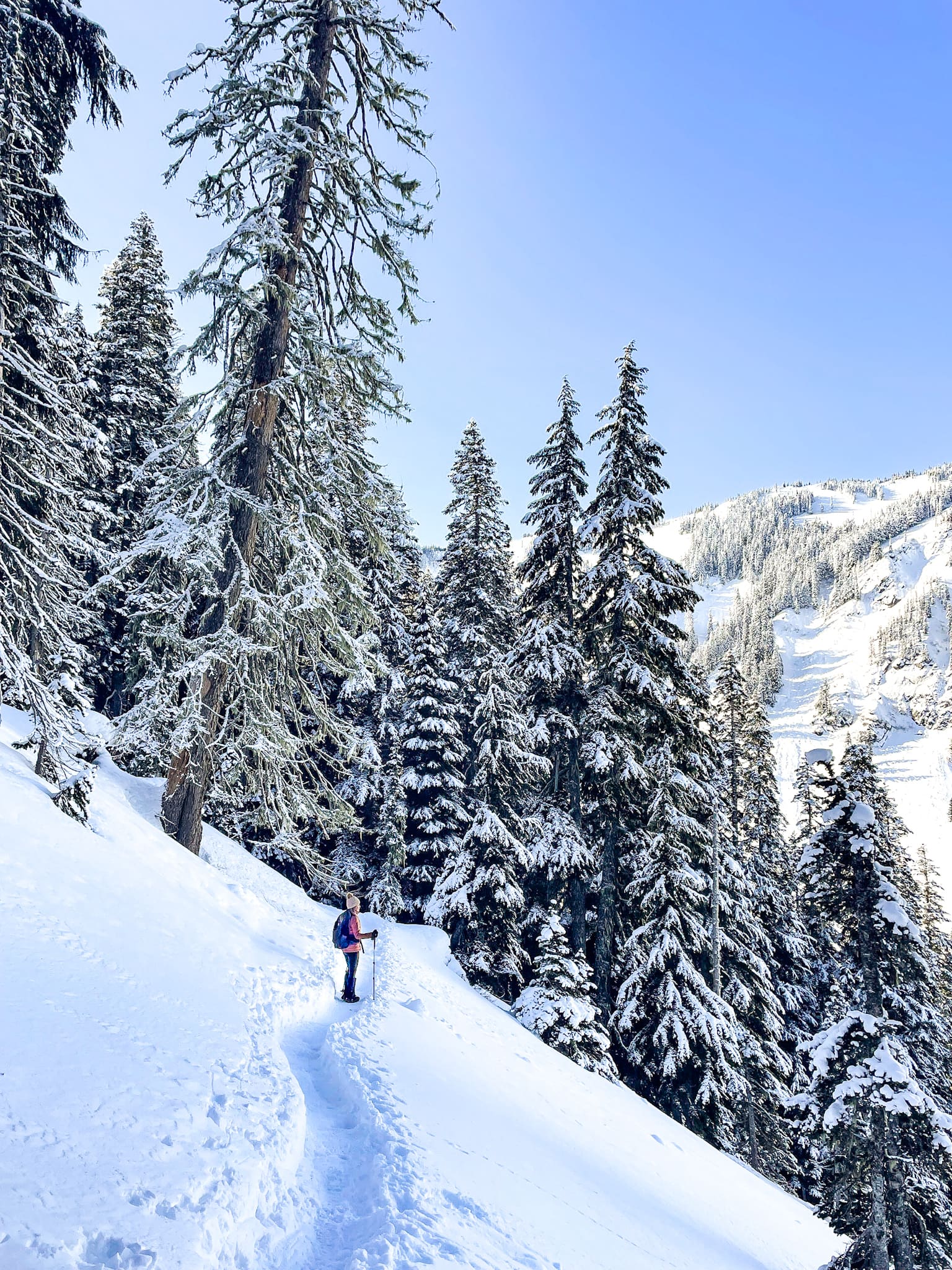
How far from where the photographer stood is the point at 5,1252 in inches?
112

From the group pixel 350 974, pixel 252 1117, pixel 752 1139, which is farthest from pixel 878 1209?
pixel 752 1139

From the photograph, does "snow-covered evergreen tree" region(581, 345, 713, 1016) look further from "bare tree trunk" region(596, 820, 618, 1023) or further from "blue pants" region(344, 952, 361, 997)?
"blue pants" region(344, 952, 361, 997)

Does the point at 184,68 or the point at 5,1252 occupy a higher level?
the point at 184,68

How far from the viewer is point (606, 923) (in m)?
17.7

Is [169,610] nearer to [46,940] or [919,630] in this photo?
[46,940]

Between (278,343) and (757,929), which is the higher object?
(278,343)

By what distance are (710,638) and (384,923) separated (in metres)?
185

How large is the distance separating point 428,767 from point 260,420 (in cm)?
1395

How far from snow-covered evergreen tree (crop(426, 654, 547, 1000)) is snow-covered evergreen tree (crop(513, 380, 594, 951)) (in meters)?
0.89

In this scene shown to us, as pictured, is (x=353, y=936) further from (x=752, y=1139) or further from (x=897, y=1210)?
(x=752, y=1139)

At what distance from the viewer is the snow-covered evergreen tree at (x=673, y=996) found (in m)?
15.5

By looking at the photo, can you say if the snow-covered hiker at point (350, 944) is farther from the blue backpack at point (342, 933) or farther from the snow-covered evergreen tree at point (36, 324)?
the snow-covered evergreen tree at point (36, 324)

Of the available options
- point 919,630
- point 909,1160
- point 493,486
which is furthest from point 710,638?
point 909,1160

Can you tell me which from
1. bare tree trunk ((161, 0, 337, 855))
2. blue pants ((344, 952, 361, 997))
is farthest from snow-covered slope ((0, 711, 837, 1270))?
bare tree trunk ((161, 0, 337, 855))
